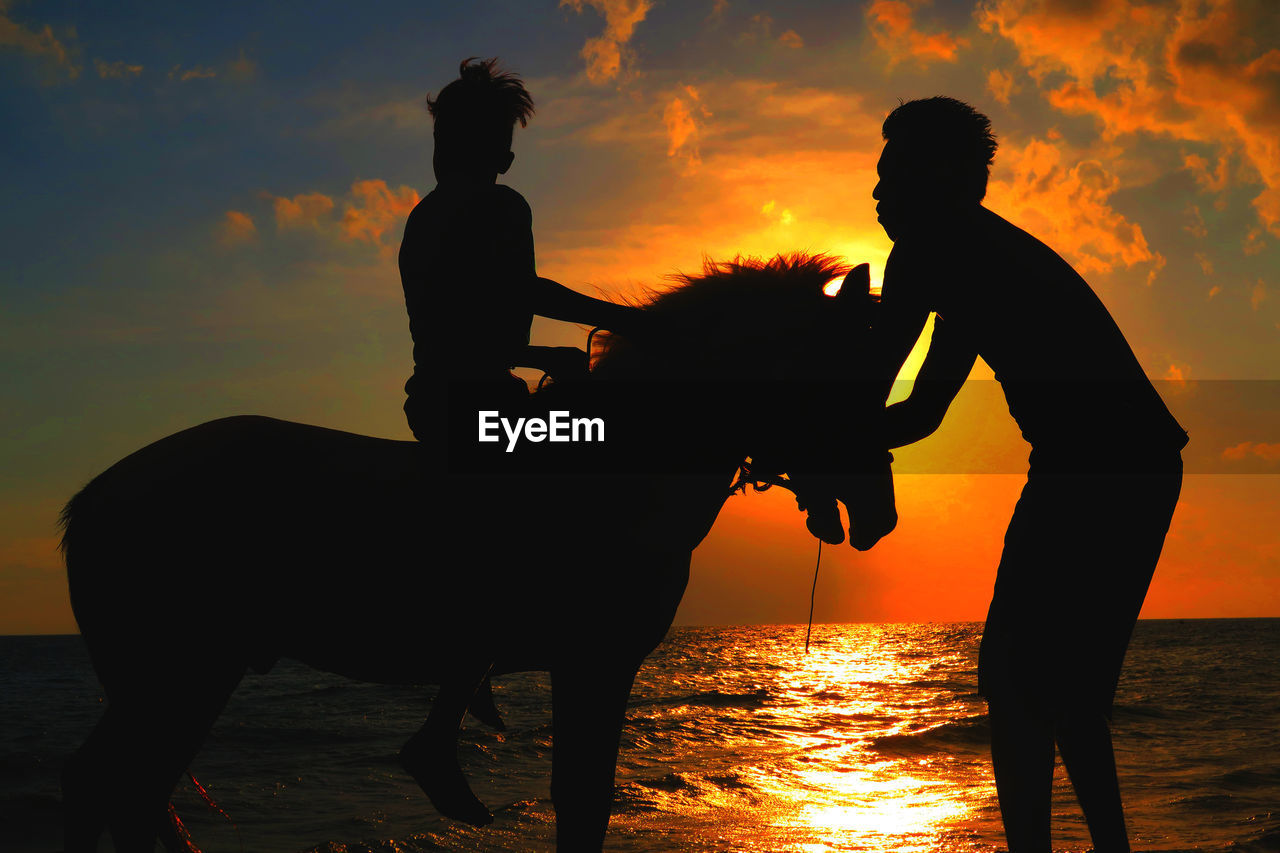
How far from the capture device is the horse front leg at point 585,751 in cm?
320

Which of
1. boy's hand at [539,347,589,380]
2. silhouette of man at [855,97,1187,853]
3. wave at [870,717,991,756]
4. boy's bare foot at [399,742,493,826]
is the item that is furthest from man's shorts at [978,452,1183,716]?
A: wave at [870,717,991,756]

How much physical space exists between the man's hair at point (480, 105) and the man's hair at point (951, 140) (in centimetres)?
162

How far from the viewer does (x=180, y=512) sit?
333 cm

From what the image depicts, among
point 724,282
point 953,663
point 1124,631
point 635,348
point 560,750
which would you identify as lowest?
point 953,663

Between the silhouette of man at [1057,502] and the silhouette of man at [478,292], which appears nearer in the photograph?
the silhouette of man at [1057,502]

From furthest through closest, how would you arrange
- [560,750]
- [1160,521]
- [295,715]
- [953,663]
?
[953,663] → [295,715] → [560,750] → [1160,521]

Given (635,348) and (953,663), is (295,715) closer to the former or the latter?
(635,348)

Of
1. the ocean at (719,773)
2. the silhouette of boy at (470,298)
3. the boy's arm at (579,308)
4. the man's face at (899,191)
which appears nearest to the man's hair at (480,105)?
the silhouette of boy at (470,298)

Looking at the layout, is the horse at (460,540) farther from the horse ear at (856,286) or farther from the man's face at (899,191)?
the man's face at (899,191)

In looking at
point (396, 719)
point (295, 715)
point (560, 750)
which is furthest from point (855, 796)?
point (295, 715)

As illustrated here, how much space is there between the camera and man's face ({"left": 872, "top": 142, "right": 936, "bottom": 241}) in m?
3.06

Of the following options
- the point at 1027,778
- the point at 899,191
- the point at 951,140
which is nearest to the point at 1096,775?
the point at 1027,778

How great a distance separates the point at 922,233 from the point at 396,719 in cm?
2137

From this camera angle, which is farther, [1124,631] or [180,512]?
[180,512]
